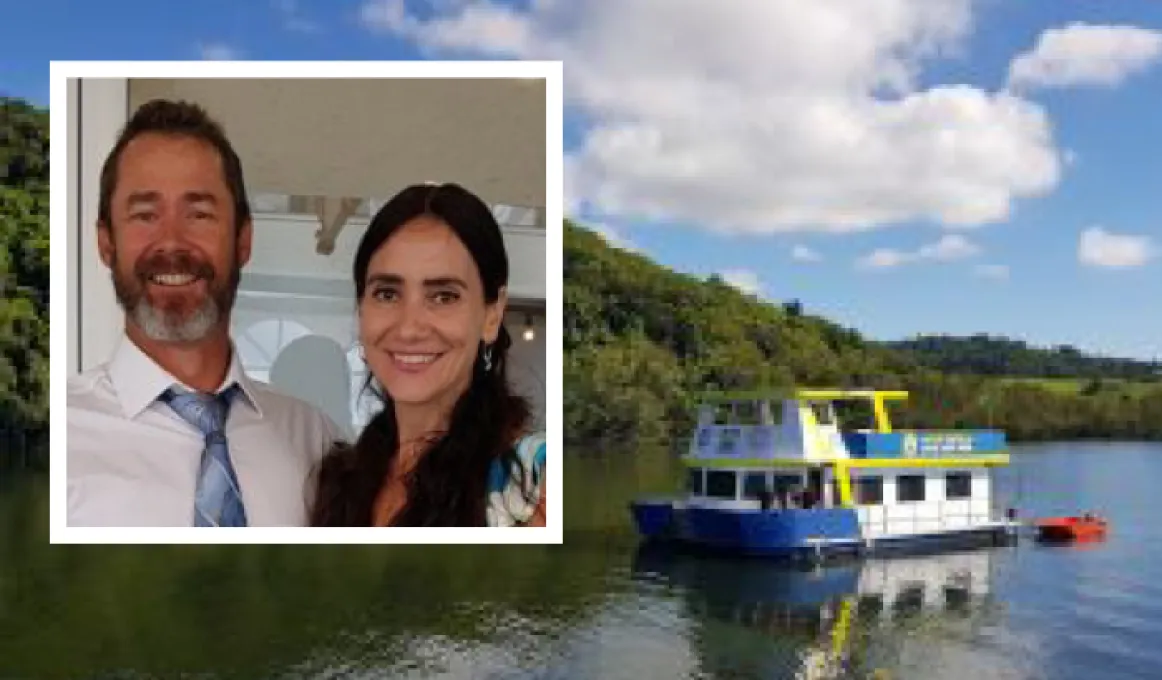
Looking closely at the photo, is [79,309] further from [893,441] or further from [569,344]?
[569,344]

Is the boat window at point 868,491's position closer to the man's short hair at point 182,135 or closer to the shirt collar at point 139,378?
the shirt collar at point 139,378

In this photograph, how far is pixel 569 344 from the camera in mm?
59719

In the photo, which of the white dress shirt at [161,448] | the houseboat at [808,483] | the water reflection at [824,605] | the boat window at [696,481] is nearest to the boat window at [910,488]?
the houseboat at [808,483]

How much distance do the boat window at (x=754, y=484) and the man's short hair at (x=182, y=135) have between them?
19.3 meters

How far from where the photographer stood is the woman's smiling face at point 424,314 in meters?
5.40

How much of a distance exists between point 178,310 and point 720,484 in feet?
65.0

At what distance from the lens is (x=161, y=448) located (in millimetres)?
5320

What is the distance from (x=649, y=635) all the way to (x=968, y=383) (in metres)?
71.7

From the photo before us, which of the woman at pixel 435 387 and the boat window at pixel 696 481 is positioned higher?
the woman at pixel 435 387

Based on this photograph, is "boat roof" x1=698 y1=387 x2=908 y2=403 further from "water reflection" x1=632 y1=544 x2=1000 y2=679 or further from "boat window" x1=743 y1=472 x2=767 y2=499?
"water reflection" x1=632 y1=544 x2=1000 y2=679

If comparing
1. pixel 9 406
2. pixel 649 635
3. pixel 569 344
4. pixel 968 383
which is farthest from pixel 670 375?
pixel 649 635

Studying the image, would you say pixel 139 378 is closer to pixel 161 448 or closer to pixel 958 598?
pixel 161 448

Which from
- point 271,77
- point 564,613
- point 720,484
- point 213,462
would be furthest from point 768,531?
point 271,77

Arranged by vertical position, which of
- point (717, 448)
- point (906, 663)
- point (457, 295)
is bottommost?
point (906, 663)
